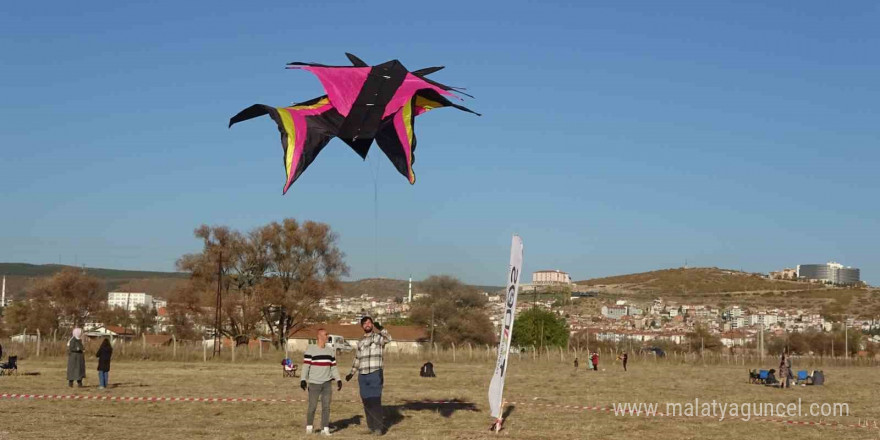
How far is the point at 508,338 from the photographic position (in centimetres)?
1364

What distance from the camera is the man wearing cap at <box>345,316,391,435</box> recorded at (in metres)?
13.8

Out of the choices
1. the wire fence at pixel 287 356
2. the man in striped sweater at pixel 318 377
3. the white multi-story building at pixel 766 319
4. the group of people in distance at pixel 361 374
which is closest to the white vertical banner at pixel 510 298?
the group of people in distance at pixel 361 374

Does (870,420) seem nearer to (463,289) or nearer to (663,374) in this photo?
(663,374)

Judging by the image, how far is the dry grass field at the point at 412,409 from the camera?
1416 cm

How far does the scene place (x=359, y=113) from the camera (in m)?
14.5

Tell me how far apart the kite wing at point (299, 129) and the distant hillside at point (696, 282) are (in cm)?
16128

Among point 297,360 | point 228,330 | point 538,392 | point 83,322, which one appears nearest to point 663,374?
point 538,392

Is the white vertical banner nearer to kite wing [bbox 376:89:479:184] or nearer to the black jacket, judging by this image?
kite wing [bbox 376:89:479:184]

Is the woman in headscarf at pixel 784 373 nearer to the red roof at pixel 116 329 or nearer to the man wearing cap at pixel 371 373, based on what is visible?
the man wearing cap at pixel 371 373

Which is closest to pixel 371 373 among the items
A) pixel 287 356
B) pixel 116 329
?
pixel 287 356

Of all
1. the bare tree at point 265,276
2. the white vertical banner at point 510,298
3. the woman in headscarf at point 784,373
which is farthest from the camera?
the bare tree at point 265,276

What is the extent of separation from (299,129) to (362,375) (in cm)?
380

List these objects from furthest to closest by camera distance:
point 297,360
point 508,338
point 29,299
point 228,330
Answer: point 29,299, point 228,330, point 297,360, point 508,338

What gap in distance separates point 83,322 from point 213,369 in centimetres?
5489
